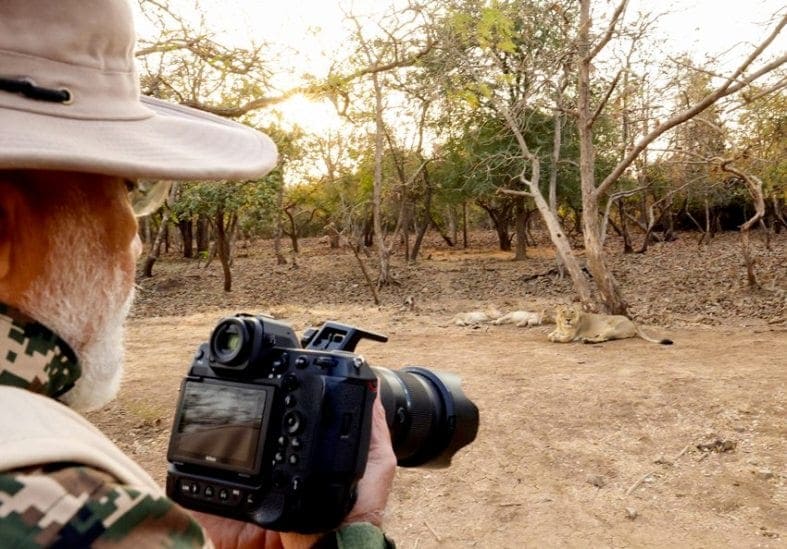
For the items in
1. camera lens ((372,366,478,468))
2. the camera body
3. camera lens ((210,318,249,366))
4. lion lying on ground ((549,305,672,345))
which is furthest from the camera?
lion lying on ground ((549,305,672,345))

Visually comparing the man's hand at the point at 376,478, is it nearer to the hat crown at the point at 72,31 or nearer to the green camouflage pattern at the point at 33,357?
the green camouflage pattern at the point at 33,357

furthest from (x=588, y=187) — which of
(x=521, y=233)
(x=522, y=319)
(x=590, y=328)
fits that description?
(x=521, y=233)

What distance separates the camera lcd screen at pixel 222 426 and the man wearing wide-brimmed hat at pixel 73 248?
0.28 m

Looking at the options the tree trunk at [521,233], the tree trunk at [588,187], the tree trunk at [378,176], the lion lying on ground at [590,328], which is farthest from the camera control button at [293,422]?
the tree trunk at [521,233]

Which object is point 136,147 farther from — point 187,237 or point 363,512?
point 187,237

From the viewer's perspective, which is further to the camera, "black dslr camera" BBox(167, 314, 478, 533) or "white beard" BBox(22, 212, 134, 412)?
"black dslr camera" BBox(167, 314, 478, 533)

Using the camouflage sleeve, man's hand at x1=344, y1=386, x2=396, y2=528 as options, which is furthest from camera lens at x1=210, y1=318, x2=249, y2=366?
the camouflage sleeve

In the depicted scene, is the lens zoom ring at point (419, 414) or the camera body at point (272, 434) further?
the lens zoom ring at point (419, 414)

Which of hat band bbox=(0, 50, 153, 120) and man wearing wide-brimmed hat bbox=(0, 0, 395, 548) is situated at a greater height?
hat band bbox=(0, 50, 153, 120)

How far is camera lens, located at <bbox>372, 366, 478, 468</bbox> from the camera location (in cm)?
163

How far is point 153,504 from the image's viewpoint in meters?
0.63

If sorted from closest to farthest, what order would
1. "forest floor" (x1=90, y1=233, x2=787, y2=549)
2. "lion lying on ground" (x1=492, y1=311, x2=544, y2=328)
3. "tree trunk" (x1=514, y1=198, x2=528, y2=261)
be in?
"forest floor" (x1=90, y1=233, x2=787, y2=549) → "lion lying on ground" (x1=492, y1=311, x2=544, y2=328) → "tree trunk" (x1=514, y1=198, x2=528, y2=261)

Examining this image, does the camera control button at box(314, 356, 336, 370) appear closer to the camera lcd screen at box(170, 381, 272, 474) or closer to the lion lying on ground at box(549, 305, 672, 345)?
the camera lcd screen at box(170, 381, 272, 474)

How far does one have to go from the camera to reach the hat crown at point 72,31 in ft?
2.67
